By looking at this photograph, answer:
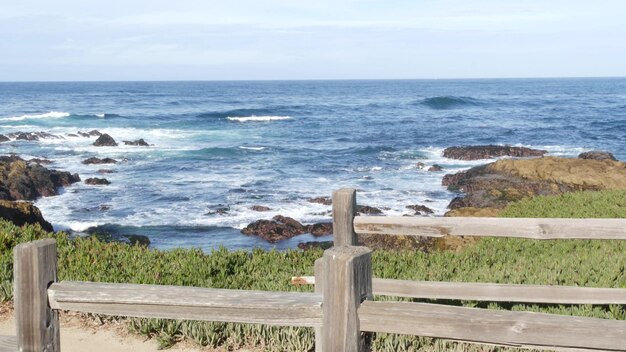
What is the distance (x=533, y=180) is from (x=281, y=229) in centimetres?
935

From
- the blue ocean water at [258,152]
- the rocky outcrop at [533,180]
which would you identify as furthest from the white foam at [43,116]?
the rocky outcrop at [533,180]

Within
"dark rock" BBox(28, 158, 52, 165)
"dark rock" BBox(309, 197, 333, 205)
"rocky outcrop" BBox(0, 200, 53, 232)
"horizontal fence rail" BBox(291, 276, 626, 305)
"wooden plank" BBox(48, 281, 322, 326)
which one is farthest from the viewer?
"dark rock" BBox(28, 158, 52, 165)

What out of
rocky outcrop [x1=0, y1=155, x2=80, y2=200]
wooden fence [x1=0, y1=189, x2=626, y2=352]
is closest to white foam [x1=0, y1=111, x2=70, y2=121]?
rocky outcrop [x1=0, y1=155, x2=80, y2=200]

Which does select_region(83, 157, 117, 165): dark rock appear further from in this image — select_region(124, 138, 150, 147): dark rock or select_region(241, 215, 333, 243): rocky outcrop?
select_region(241, 215, 333, 243): rocky outcrop

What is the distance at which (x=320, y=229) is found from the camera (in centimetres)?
2100

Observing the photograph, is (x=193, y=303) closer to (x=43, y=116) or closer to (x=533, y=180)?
(x=533, y=180)

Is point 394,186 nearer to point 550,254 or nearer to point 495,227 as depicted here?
point 550,254

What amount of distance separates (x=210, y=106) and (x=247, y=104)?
538 cm

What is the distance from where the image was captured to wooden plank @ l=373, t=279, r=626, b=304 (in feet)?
20.8

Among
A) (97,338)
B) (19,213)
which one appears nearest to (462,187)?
(19,213)

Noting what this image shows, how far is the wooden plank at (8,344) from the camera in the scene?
390 centimetres

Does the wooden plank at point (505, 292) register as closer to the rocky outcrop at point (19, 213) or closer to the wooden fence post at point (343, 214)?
the wooden fence post at point (343, 214)

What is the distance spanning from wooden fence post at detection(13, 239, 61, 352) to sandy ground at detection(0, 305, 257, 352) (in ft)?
9.25

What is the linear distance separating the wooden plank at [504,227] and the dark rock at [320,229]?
14.3 meters
